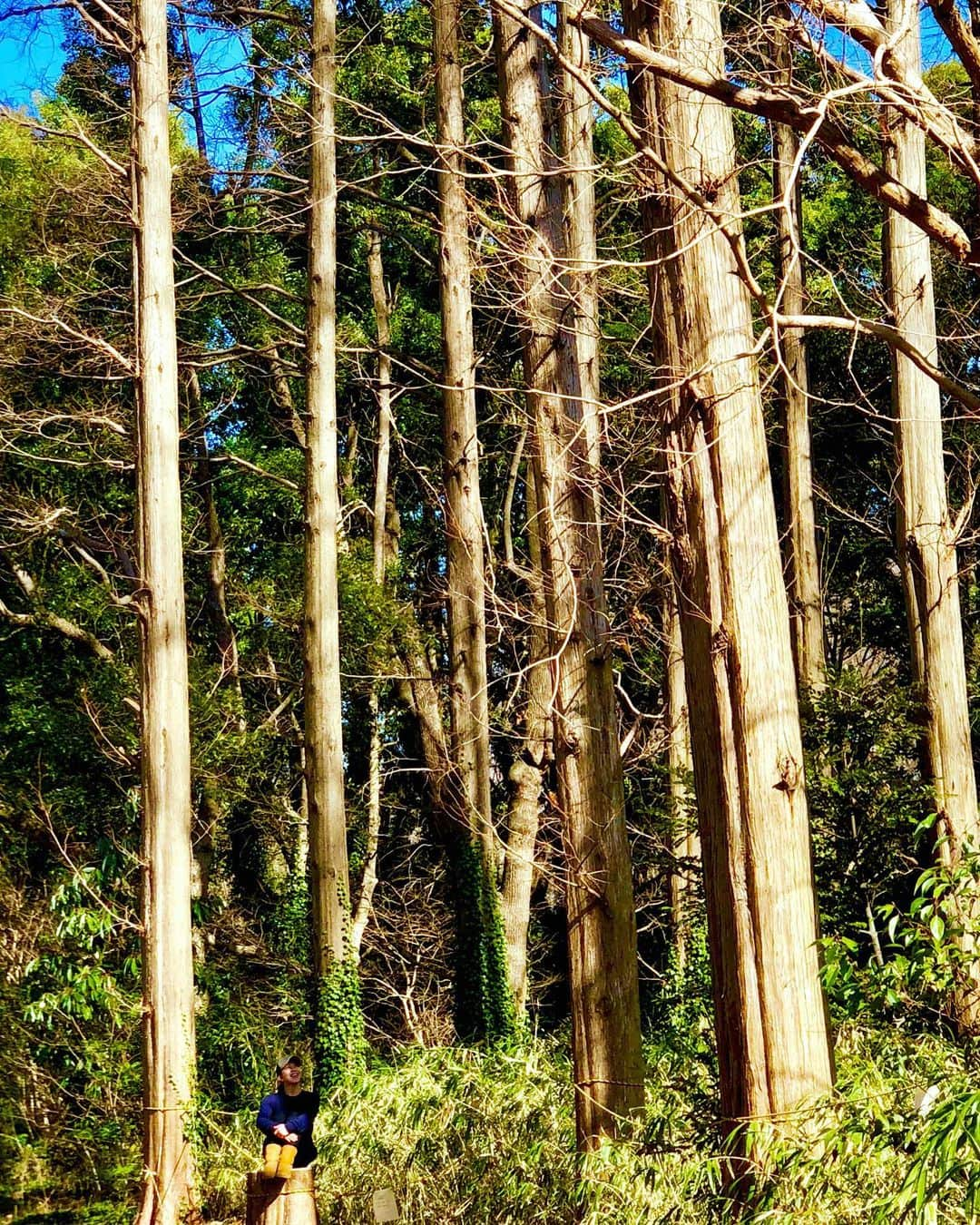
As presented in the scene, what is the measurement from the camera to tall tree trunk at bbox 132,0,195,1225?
35.9 ft

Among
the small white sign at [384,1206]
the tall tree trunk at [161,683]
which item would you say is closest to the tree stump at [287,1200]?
the small white sign at [384,1206]

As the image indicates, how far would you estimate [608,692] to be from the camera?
7812mm

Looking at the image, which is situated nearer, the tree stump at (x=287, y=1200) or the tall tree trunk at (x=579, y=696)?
the tall tree trunk at (x=579, y=696)

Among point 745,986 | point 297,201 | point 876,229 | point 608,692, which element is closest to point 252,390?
point 297,201

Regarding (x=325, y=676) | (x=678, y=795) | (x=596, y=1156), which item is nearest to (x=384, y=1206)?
(x=596, y=1156)

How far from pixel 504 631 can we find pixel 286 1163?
568 centimetres

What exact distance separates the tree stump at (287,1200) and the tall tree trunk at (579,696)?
1.82 metres

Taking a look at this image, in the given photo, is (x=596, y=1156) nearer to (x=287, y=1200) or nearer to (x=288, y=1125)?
(x=287, y=1200)

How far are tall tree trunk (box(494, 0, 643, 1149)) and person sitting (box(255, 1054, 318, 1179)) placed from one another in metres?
1.81

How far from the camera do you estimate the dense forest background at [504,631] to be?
514 cm

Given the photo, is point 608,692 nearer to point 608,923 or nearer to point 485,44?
point 608,923

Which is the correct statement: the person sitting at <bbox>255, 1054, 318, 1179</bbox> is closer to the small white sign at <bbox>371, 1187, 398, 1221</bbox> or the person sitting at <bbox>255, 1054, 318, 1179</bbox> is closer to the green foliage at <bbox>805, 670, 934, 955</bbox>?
the small white sign at <bbox>371, 1187, 398, 1221</bbox>

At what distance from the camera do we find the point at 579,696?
25.2 feet

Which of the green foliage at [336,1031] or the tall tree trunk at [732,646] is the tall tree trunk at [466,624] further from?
the tall tree trunk at [732,646]
